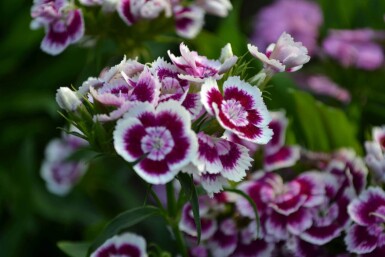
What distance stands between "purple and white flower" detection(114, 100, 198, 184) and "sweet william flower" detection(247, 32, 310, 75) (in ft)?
0.65

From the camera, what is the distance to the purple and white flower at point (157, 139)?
1.19 meters

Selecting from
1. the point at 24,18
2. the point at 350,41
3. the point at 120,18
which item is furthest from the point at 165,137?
the point at 24,18

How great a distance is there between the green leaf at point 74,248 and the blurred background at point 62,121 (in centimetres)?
23

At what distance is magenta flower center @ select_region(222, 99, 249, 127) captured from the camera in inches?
49.4

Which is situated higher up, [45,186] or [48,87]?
[48,87]

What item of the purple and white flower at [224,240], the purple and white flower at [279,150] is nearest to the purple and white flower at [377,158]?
the purple and white flower at [279,150]

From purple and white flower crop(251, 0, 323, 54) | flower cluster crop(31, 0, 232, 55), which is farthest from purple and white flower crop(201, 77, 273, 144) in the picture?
purple and white flower crop(251, 0, 323, 54)

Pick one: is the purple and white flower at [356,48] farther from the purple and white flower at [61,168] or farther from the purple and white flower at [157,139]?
the purple and white flower at [157,139]

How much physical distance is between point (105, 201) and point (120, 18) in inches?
34.0

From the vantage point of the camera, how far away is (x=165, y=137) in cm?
123

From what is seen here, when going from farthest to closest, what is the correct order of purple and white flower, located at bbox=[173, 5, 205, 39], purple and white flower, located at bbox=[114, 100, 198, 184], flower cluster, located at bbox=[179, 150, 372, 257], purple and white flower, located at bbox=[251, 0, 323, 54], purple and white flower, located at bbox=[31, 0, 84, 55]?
purple and white flower, located at bbox=[251, 0, 323, 54] < purple and white flower, located at bbox=[173, 5, 205, 39] < purple and white flower, located at bbox=[31, 0, 84, 55] < flower cluster, located at bbox=[179, 150, 372, 257] < purple and white flower, located at bbox=[114, 100, 198, 184]

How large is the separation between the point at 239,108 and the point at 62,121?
146cm

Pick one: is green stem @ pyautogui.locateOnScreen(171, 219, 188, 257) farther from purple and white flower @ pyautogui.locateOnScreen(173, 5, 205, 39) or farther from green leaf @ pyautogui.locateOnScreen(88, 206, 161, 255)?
purple and white flower @ pyautogui.locateOnScreen(173, 5, 205, 39)

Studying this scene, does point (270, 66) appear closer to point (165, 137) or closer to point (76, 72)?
point (165, 137)
